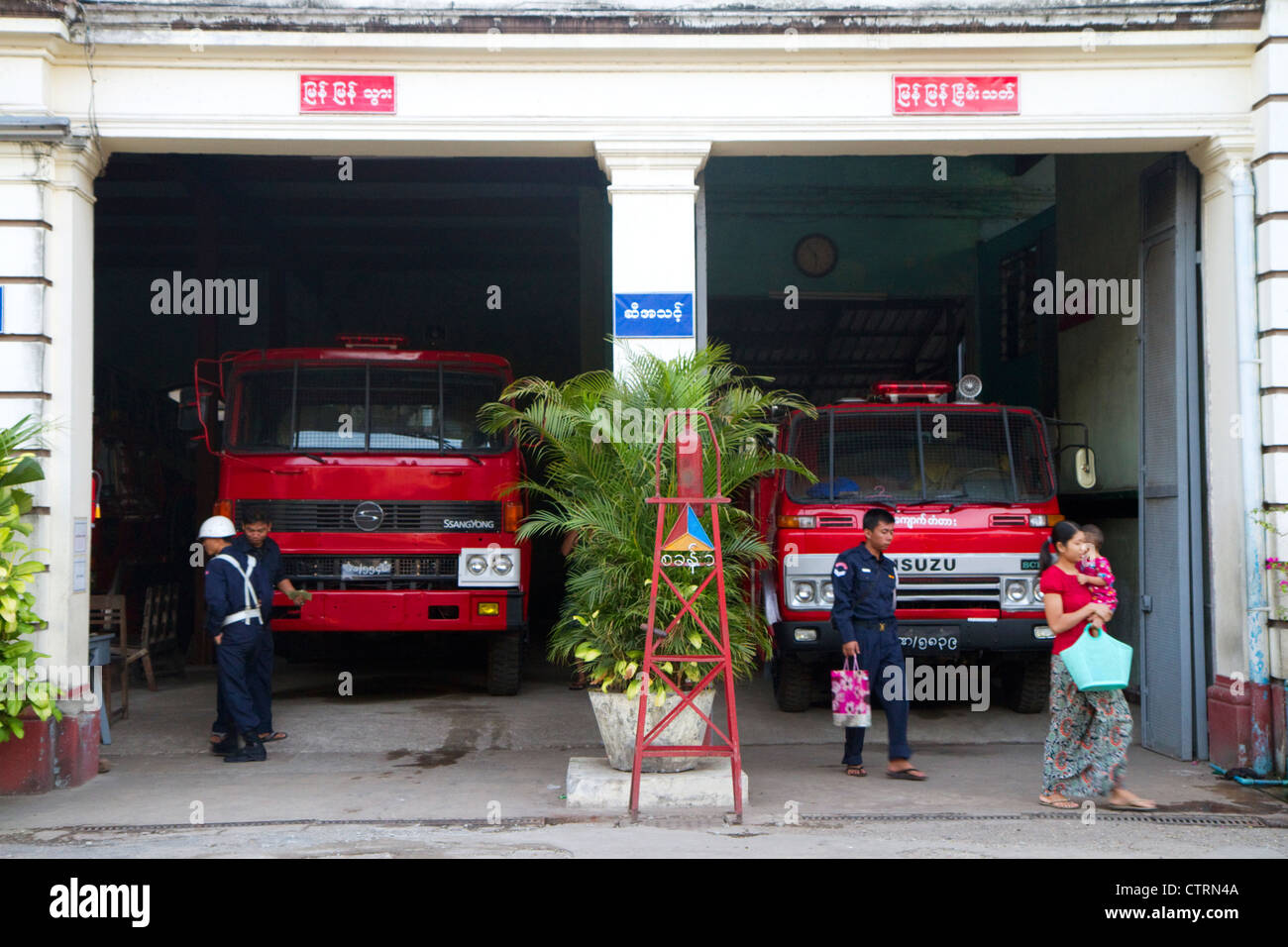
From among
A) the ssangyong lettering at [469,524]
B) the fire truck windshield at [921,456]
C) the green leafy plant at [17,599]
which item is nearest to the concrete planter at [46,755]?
the green leafy plant at [17,599]

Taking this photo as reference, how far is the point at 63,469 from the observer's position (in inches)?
301

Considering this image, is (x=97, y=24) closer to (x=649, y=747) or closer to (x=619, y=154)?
(x=619, y=154)

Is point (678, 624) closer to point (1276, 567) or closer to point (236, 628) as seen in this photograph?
point (236, 628)

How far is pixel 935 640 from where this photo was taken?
9047mm

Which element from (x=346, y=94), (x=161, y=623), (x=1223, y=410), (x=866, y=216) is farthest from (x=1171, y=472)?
(x=161, y=623)

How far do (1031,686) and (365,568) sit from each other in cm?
549

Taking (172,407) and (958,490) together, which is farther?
(172,407)

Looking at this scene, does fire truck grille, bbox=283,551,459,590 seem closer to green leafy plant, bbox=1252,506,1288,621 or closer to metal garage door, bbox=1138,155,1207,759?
metal garage door, bbox=1138,155,1207,759

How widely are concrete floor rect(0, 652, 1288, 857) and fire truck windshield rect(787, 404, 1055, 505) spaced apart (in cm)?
187

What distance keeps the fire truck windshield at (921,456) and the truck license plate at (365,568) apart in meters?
3.32

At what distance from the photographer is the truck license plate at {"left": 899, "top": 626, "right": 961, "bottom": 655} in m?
9.02

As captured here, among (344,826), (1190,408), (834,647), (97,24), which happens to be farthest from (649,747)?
(97,24)

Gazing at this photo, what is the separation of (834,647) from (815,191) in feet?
28.3

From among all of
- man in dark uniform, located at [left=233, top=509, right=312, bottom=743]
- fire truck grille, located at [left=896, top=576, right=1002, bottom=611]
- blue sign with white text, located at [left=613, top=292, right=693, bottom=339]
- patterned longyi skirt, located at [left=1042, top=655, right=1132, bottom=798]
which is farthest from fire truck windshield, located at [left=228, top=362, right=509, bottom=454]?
patterned longyi skirt, located at [left=1042, top=655, right=1132, bottom=798]
